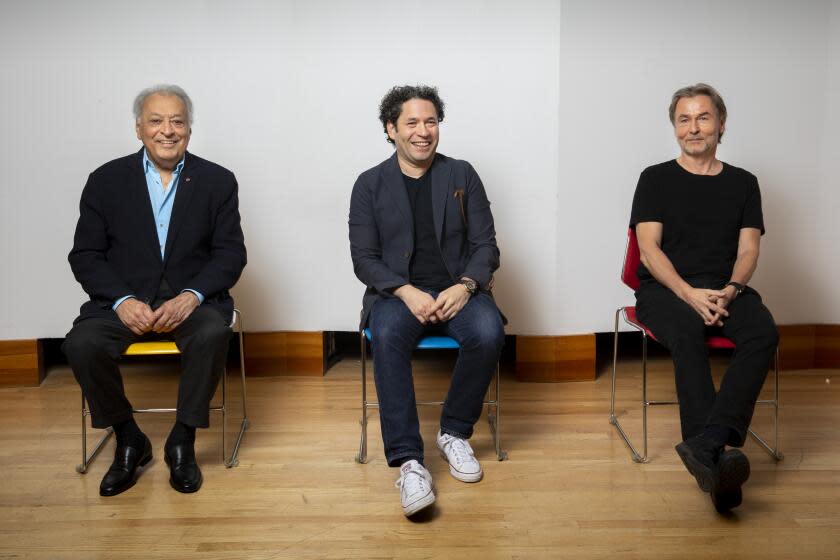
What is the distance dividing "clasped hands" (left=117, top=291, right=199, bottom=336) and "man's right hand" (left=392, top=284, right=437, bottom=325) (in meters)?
0.80

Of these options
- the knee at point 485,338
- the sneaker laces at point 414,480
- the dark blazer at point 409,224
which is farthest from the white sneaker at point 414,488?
the dark blazer at point 409,224

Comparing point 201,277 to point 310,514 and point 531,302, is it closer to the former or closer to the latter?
point 310,514

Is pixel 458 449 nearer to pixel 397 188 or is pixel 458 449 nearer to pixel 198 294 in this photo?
pixel 397 188

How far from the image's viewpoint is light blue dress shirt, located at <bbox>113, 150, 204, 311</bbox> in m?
3.30

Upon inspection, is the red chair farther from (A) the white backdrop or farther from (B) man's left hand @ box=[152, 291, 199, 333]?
(B) man's left hand @ box=[152, 291, 199, 333]

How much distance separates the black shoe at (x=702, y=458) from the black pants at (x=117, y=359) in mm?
1649

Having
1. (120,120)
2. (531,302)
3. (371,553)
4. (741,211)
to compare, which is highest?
(120,120)

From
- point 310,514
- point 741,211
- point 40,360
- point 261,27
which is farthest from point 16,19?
point 741,211

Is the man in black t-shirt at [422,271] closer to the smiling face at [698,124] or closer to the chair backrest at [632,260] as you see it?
the chair backrest at [632,260]

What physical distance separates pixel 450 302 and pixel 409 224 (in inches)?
14.4

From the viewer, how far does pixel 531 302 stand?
170 inches

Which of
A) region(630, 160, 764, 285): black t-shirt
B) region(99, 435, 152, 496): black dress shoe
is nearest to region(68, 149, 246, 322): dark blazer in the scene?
region(99, 435, 152, 496): black dress shoe

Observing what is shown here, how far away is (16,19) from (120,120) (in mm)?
666

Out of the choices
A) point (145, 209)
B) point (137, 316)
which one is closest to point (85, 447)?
point (137, 316)
